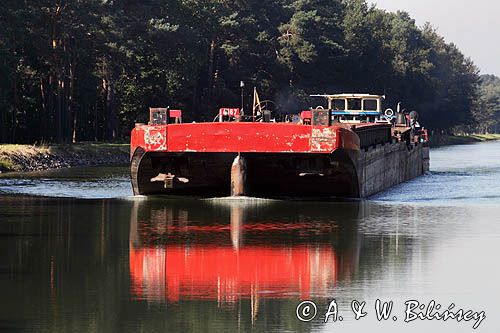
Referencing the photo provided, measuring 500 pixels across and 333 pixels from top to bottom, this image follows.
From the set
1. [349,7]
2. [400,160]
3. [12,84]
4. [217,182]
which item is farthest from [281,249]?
[349,7]

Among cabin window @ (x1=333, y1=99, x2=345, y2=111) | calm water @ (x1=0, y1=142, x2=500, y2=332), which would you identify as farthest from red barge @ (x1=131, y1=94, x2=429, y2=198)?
cabin window @ (x1=333, y1=99, x2=345, y2=111)

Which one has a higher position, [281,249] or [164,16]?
[164,16]

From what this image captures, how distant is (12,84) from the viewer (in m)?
73.2

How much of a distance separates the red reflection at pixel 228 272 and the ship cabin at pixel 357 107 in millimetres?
30614

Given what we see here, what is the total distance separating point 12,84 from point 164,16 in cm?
2917

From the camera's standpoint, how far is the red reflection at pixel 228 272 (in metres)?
21.2

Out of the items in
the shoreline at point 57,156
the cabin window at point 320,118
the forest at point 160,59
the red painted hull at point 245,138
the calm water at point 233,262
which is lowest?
the calm water at point 233,262

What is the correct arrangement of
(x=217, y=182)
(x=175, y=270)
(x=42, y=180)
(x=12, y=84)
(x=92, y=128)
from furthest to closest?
(x=92, y=128) → (x=12, y=84) → (x=42, y=180) → (x=217, y=182) → (x=175, y=270)

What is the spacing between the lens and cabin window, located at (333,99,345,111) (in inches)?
2296

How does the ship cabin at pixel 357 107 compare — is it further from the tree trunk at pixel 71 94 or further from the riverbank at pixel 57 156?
the tree trunk at pixel 71 94

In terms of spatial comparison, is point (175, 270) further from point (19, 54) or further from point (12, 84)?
point (19, 54)

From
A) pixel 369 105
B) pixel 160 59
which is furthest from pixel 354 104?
pixel 160 59

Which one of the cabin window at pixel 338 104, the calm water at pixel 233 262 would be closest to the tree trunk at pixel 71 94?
the cabin window at pixel 338 104

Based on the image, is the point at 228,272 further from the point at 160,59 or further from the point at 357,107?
the point at 160,59
